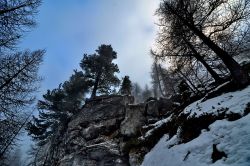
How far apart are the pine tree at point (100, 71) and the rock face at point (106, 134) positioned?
3544 millimetres

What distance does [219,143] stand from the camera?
8.08 meters

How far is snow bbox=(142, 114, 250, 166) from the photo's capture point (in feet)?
22.4

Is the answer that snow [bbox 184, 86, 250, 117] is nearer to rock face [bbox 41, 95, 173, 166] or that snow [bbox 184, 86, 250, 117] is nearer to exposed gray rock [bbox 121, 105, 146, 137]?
rock face [bbox 41, 95, 173, 166]

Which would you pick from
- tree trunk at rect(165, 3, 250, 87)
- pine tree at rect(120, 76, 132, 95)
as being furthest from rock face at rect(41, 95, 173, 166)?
tree trunk at rect(165, 3, 250, 87)

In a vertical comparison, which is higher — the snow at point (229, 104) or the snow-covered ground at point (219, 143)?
the snow at point (229, 104)

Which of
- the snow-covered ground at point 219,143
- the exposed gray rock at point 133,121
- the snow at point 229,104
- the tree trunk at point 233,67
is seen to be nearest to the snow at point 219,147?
the snow-covered ground at point 219,143

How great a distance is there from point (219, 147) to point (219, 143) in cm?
26

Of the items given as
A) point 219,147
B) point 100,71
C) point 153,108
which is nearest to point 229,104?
point 219,147

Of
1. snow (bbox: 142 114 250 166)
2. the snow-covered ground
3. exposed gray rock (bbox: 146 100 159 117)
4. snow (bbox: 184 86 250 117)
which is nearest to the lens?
snow (bbox: 142 114 250 166)

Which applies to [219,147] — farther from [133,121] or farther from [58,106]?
[58,106]

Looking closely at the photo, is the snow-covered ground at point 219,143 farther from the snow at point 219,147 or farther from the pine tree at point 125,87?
the pine tree at point 125,87

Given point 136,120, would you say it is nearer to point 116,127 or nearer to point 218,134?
point 116,127

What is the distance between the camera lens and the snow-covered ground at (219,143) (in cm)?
696

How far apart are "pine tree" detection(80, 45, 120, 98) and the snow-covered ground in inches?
786
